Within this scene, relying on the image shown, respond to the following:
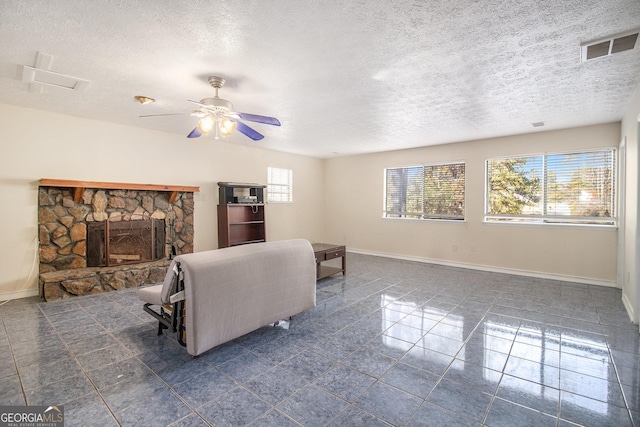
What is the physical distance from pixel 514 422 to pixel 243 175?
5.86 m

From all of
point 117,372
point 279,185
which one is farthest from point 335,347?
point 279,185

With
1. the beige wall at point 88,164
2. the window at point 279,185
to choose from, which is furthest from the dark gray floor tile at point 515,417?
the window at point 279,185

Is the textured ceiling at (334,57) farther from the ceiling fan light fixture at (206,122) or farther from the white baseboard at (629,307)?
the white baseboard at (629,307)

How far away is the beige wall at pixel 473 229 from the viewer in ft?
15.6

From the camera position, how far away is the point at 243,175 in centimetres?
650

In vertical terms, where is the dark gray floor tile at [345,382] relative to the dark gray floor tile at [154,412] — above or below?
below

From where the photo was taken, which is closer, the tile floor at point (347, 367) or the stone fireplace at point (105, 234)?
the tile floor at point (347, 367)

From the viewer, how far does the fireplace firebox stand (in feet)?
14.9

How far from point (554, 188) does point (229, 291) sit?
543 cm

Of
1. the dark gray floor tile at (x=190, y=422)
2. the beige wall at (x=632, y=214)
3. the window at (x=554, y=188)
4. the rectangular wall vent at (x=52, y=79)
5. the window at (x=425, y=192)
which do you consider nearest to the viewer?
the dark gray floor tile at (x=190, y=422)

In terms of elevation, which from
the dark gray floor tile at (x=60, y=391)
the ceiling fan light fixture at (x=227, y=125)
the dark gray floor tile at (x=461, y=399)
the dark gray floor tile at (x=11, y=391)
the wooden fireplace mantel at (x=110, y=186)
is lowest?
the dark gray floor tile at (x=461, y=399)

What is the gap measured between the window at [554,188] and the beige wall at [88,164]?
4726mm

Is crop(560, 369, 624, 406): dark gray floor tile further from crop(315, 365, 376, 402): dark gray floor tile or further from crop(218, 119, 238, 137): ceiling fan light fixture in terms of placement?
crop(218, 119, 238, 137): ceiling fan light fixture

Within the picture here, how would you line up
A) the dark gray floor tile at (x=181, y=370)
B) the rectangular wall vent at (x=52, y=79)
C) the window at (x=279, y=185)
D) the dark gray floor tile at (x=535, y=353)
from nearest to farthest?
the dark gray floor tile at (x=181, y=370) < the dark gray floor tile at (x=535, y=353) < the rectangular wall vent at (x=52, y=79) < the window at (x=279, y=185)
